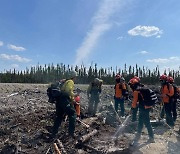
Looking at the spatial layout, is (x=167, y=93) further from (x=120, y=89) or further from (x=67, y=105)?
(x=67, y=105)

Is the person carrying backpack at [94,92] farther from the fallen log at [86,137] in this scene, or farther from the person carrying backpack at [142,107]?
the person carrying backpack at [142,107]

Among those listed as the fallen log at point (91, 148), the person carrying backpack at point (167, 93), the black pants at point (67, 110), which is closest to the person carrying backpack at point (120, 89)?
the person carrying backpack at point (167, 93)

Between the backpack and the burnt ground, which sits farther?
the backpack

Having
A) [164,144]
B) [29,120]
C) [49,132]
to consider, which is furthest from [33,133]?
[164,144]

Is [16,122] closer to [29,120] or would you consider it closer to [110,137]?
[29,120]

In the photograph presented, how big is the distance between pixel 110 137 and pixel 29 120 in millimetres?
3173

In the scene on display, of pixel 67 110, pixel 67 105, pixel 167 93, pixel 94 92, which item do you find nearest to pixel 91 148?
pixel 67 110

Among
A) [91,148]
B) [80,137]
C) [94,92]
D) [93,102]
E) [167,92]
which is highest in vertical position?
[167,92]

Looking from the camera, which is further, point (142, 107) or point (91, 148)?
point (142, 107)

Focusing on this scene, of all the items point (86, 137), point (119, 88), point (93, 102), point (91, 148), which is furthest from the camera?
point (93, 102)

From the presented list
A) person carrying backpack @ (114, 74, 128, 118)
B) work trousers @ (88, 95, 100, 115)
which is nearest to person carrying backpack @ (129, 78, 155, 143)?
person carrying backpack @ (114, 74, 128, 118)

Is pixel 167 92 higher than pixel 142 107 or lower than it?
higher

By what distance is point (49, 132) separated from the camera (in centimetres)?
998

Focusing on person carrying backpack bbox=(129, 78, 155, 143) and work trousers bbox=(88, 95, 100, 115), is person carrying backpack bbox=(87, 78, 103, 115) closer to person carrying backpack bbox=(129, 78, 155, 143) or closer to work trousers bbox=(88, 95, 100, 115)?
work trousers bbox=(88, 95, 100, 115)
